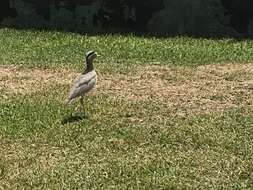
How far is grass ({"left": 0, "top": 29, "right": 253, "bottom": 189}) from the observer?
749 centimetres

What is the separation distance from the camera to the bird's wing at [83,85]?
941cm

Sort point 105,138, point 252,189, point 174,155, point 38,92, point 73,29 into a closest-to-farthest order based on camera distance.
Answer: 1. point 252,189
2. point 174,155
3. point 105,138
4. point 38,92
5. point 73,29

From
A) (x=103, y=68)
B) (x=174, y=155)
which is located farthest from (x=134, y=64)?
(x=174, y=155)

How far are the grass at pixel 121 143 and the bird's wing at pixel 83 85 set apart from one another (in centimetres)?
47

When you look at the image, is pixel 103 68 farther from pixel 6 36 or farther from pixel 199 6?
pixel 199 6

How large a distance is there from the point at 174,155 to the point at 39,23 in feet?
33.5

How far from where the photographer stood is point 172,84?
1184cm

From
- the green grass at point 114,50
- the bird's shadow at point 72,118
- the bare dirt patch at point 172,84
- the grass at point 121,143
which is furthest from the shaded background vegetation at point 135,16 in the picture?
the bird's shadow at point 72,118

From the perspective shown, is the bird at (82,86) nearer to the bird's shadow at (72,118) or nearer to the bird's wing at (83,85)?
the bird's wing at (83,85)

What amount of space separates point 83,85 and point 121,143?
126 cm

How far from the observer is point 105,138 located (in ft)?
29.2

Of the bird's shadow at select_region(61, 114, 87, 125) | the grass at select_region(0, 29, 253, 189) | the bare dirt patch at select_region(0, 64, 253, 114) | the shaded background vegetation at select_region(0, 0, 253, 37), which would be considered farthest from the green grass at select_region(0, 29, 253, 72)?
the bird's shadow at select_region(61, 114, 87, 125)

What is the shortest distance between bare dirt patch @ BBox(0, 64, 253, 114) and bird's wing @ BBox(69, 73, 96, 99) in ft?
4.76

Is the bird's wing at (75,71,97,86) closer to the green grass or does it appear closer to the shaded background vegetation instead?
the green grass
